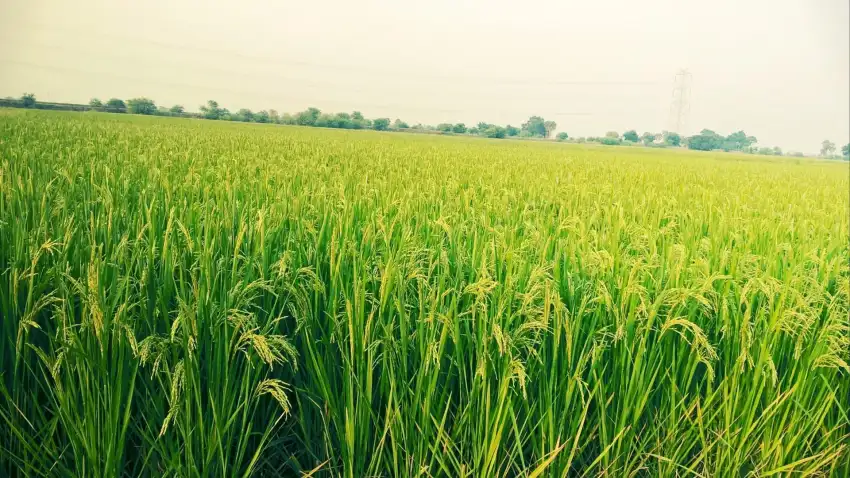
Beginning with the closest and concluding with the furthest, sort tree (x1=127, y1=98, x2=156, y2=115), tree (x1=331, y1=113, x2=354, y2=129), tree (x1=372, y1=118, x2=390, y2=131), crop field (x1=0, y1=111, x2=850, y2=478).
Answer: crop field (x1=0, y1=111, x2=850, y2=478) → tree (x1=127, y1=98, x2=156, y2=115) → tree (x1=331, y1=113, x2=354, y2=129) → tree (x1=372, y1=118, x2=390, y2=131)

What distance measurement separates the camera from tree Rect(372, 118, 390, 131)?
9426cm

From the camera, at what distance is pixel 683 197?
6602mm

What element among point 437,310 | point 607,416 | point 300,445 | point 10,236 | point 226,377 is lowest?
point 300,445

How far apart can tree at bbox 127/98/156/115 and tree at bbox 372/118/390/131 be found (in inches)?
1474

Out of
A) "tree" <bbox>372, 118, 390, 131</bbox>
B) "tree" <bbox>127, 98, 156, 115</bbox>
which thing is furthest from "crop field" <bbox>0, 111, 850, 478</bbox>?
"tree" <bbox>372, 118, 390, 131</bbox>

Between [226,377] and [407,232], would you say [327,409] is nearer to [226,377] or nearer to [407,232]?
[226,377]

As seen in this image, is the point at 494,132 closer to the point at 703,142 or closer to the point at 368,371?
the point at 703,142

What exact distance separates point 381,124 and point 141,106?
41.0 meters

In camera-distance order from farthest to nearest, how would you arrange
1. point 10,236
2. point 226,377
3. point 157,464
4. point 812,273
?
point 812,273 → point 10,236 → point 157,464 → point 226,377

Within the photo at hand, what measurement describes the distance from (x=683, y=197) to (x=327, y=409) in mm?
6289

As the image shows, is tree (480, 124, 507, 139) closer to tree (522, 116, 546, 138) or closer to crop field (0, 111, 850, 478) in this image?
tree (522, 116, 546, 138)

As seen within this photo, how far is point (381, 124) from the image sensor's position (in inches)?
3767

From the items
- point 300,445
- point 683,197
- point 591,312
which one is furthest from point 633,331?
point 683,197

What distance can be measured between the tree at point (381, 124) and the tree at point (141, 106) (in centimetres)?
3743
